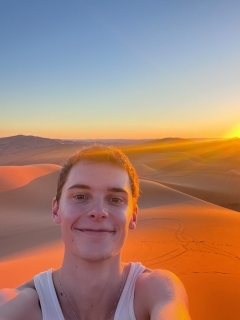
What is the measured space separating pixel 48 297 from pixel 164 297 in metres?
0.78

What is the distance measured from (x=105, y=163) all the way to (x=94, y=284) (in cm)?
85

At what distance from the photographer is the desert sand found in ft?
14.2

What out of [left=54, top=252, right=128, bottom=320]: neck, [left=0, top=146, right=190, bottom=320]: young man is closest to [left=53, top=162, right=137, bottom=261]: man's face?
[left=0, top=146, right=190, bottom=320]: young man

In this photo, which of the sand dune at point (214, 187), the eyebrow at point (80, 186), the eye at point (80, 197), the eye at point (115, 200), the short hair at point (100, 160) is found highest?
the short hair at point (100, 160)

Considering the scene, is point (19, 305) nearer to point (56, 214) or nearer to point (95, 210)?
point (56, 214)

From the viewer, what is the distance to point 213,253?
6.64 meters

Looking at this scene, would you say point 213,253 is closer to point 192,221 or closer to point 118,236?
point 192,221

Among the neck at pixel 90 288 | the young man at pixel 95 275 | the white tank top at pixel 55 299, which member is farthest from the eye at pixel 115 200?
the white tank top at pixel 55 299

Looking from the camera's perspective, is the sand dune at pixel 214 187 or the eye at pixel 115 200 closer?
the eye at pixel 115 200

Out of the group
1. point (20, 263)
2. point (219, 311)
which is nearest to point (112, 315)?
point (219, 311)

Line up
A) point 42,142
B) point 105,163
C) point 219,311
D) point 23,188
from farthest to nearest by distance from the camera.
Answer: point 42,142
point 23,188
point 219,311
point 105,163

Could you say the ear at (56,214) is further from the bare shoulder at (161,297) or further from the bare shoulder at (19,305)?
the bare shoulder at (161,297)

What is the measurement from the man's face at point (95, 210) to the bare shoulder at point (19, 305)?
0.38m

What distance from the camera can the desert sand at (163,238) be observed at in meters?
4.34
